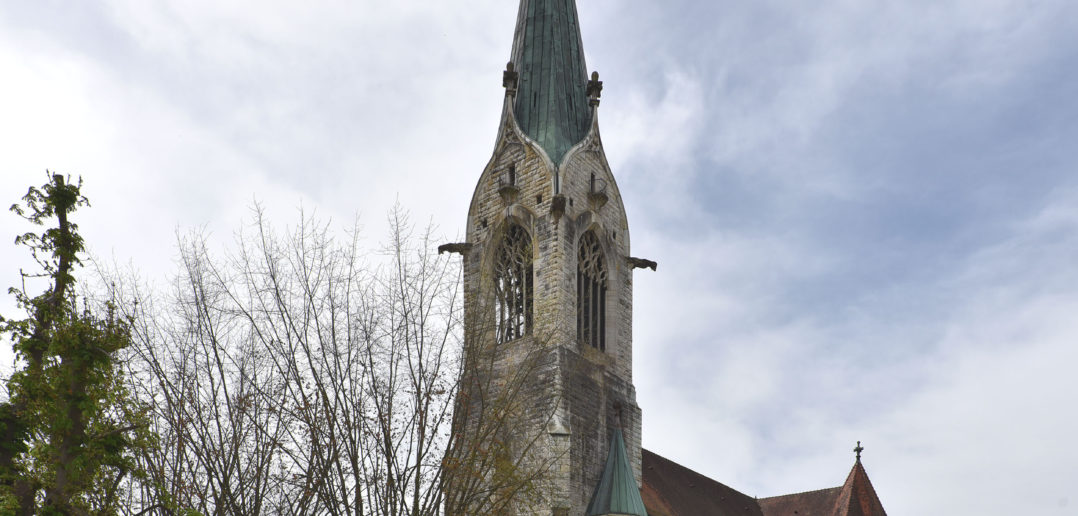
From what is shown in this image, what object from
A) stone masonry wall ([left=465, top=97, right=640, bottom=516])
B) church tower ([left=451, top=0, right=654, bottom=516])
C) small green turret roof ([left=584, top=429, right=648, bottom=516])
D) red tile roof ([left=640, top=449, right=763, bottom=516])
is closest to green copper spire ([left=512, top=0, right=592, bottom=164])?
church tower ([left=451, top=0, right=654, bottom=516])

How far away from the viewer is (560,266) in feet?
92.5

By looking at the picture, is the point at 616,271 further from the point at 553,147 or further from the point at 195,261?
the point at 195,261

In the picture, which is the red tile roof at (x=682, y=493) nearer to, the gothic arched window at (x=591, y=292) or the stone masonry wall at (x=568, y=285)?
the stone masonry wall at (x=568, y=285)

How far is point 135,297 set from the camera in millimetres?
19672

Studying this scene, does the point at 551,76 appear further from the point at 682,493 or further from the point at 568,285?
the point at 682,493

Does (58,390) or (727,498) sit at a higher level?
(727,498)

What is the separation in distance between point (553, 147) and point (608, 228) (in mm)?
3041

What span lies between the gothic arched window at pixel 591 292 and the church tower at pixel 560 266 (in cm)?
4

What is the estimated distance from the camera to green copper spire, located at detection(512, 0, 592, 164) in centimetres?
3097

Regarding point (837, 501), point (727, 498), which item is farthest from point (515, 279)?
point (837, 501)

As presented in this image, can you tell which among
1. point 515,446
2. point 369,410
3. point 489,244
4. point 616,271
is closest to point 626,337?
point 616,271

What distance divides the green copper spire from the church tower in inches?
1.7

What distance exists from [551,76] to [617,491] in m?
12.8

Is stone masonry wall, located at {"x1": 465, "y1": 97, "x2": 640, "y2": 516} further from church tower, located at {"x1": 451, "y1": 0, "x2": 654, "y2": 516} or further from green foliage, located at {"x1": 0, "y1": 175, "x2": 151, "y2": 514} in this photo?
green foliage, located at {"x1": 0, "y1": 175, "x2": 151, "y2": 514}
